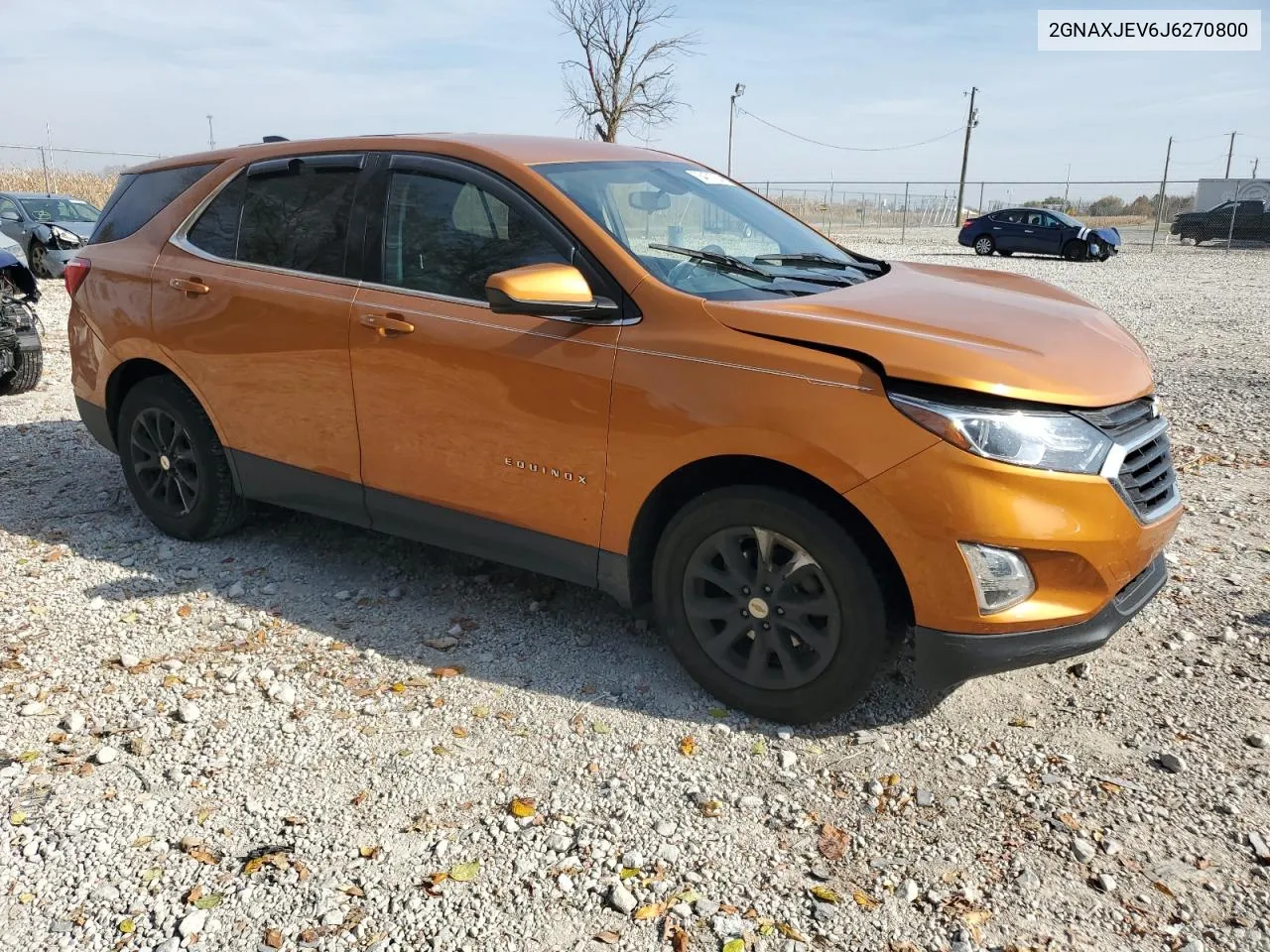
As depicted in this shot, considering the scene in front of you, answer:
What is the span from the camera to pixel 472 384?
3559 millimetres

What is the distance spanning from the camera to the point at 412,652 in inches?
151

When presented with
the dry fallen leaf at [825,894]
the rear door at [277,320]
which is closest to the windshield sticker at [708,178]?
the rear door at [277,320]

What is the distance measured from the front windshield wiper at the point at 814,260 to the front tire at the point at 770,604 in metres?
1.14

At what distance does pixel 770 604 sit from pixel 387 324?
1821mm

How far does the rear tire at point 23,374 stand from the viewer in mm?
7852

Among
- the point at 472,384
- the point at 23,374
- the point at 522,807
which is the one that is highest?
the point at 472,384

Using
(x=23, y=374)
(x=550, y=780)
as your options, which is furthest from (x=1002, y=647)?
(x=23, y=374)

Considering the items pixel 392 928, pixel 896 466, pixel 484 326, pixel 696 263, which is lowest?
pixel 392 928

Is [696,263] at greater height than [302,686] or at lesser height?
greater

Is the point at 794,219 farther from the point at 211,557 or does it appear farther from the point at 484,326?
the point at 211,557

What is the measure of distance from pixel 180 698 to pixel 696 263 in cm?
243

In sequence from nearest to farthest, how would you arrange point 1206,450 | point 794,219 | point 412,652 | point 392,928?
1. point 392,928
2. point 412,652
3. point 794,219
4. point 1206,450

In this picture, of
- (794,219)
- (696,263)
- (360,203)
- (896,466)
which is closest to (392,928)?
(896,466)

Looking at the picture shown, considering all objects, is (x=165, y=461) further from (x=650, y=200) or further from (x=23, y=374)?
(x=23, y=374)
